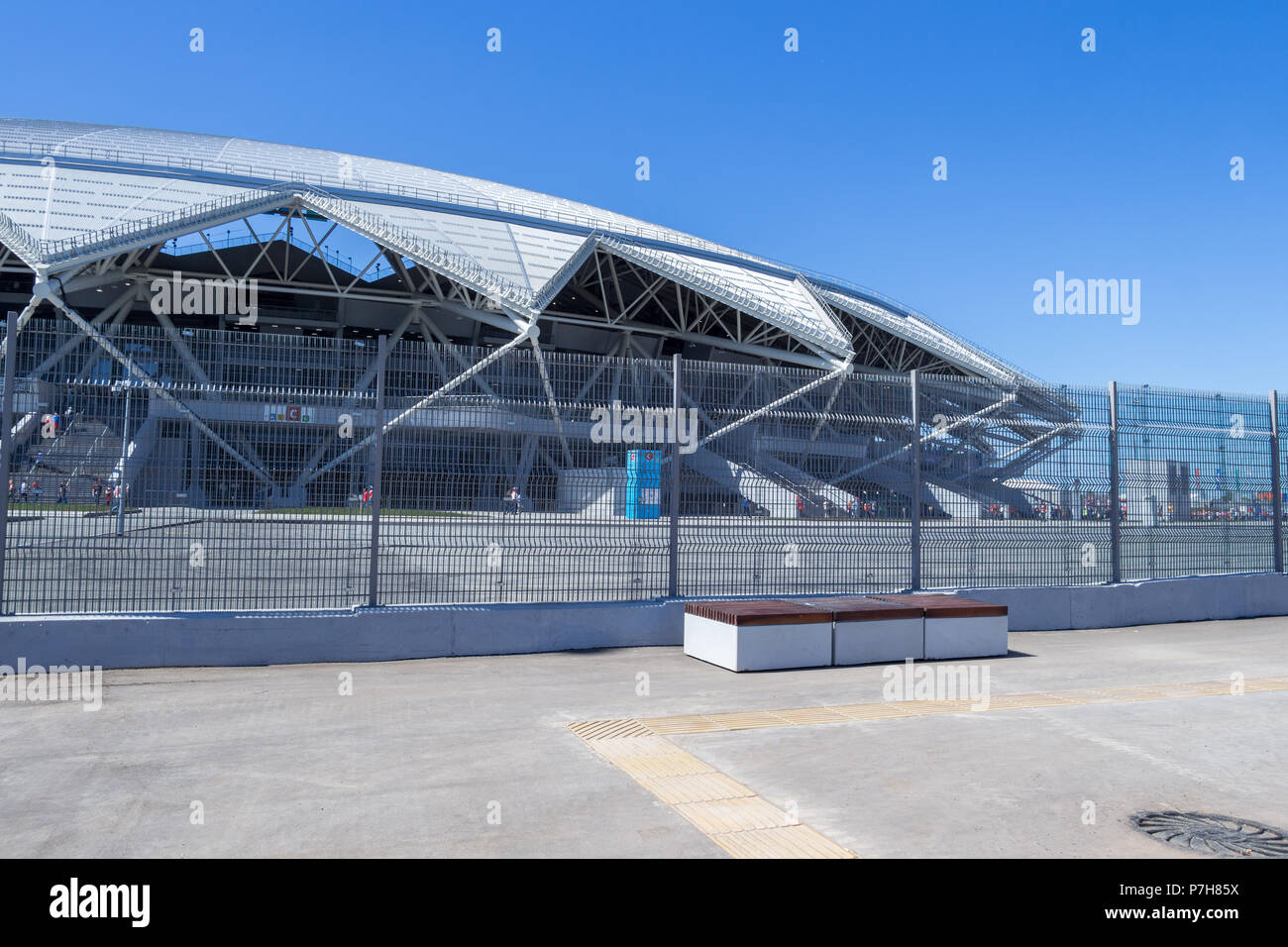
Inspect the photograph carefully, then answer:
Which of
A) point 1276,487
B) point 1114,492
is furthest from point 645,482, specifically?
point 1276,487

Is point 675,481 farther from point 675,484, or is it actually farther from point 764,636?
point 764,636

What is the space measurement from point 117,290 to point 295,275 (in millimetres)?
8087

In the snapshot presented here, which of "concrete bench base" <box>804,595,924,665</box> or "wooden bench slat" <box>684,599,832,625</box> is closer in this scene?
"wooden bench slat" <box>684,599,832,625</box>

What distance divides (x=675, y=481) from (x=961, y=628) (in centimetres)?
351

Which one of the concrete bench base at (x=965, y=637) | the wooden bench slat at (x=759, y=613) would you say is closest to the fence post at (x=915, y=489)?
the concrete bench base at (x=965, y=637)

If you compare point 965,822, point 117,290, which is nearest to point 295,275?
point 117,290

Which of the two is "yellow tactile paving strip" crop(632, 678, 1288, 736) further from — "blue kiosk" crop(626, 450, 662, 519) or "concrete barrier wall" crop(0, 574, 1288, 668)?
"blue kiosk" crop(626, 450, 662, 519)

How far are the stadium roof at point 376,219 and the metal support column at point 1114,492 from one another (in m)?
28.5

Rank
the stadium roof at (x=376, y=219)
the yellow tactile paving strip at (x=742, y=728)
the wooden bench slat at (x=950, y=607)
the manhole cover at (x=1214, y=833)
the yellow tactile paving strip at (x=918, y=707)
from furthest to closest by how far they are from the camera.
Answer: the stadium roof at (x=376, y=219)
the wooden bench slat at (x=950, y=607)
the yellow tactile paving strip at (x=918, y=707)
the yellow tactile paving strip at (x=742, y=728)
the manhole cover at (x=1214, y=833)

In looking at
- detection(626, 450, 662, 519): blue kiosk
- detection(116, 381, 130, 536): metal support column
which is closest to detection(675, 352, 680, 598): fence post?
detection(626, 450, 662, 519): blue kiosk

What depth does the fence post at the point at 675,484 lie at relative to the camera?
33.4 ft

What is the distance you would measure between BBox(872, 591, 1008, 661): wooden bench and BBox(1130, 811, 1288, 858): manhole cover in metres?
A: 5.01

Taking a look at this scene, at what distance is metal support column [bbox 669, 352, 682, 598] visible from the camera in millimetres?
10195

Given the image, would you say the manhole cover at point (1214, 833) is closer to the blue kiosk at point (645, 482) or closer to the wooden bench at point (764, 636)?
the wooden bench at point (764, 636)
